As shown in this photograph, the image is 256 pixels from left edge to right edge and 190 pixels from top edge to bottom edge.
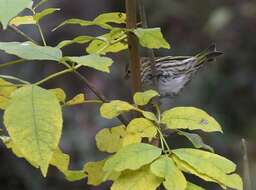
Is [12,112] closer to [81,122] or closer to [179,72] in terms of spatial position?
[179,72]

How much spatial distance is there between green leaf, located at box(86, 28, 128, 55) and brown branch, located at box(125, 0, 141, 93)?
2 centimetres

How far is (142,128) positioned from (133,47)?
4.9 inches

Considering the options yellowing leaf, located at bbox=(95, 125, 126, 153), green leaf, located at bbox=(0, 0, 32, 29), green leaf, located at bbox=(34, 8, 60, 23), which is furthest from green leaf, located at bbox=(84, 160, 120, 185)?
green leaf, located at bbox=(0, 0, 32, 29)

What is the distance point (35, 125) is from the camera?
0.88 meters

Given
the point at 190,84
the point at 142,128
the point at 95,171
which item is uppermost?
the point at 142,128

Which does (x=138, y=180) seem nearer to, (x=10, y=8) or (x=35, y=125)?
(x=35, y=125)

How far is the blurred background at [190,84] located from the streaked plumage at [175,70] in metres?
1.86

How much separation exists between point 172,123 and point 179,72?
0.39 m

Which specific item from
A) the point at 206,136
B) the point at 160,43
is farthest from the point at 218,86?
the point at 160,43

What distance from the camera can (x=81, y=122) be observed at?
11.3 feet

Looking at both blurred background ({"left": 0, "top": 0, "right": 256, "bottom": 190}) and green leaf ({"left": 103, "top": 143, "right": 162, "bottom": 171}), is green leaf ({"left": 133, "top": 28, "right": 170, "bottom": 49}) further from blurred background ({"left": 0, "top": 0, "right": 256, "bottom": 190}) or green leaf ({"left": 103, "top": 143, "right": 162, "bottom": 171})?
blurred background ({"left": 0, "top": 0, "right": 256, "bottom": 190})

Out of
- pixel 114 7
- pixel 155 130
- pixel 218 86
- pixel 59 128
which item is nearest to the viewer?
pixel 59 128

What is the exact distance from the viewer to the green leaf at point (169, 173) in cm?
91

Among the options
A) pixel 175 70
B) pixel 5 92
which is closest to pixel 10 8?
pixel 5 92
